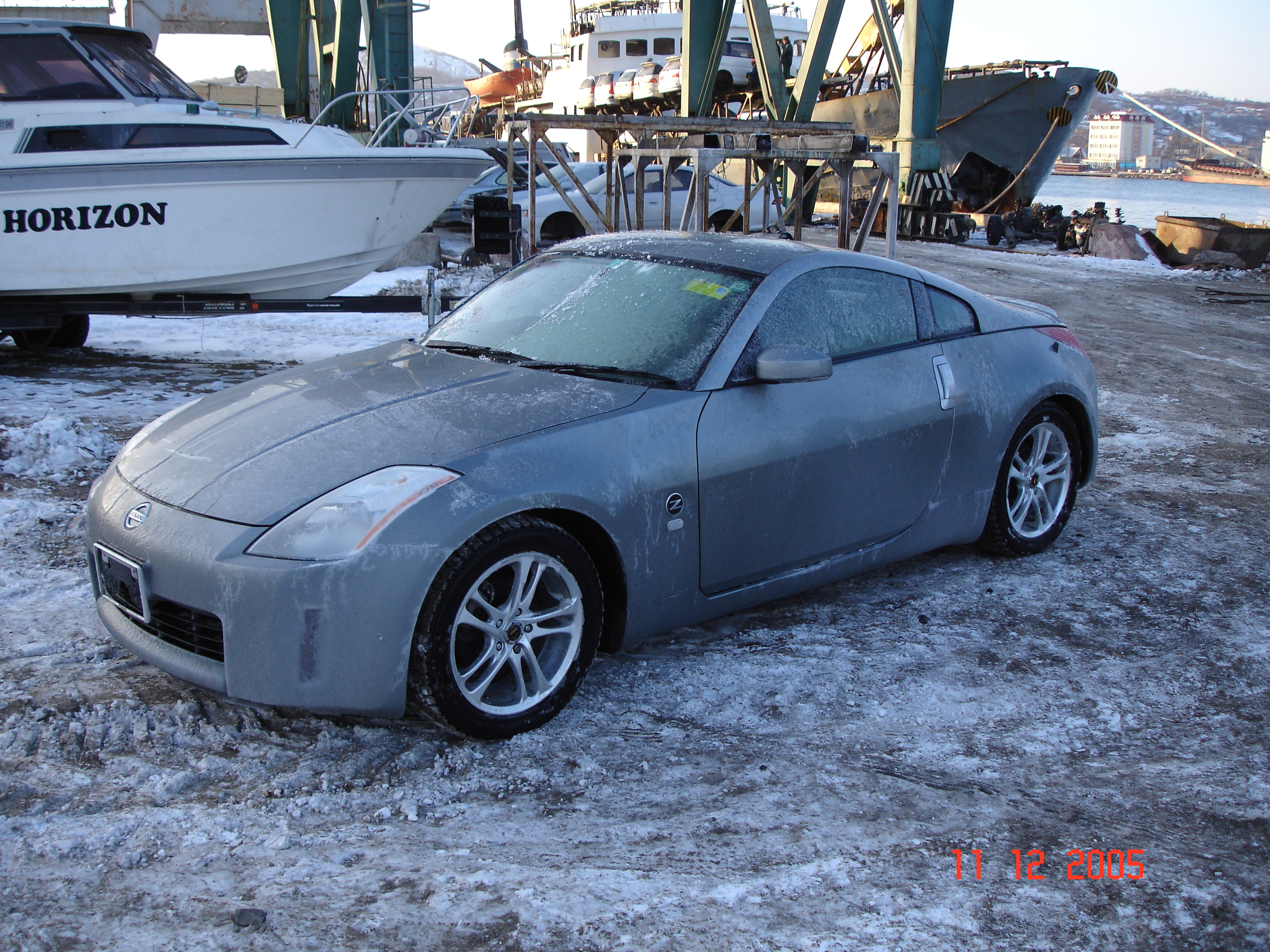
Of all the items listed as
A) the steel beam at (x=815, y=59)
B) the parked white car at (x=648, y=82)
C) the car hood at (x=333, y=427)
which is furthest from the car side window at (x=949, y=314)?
the parked white car at (x=648, y=82)

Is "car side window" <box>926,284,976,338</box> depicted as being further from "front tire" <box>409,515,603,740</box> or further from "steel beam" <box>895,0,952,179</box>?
"steel beam" <box>895,0,952,179</box>

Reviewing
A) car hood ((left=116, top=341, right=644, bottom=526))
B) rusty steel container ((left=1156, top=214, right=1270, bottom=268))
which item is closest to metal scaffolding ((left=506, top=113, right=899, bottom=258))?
car hood ((left=116, top=341, right=644, bottom=526))

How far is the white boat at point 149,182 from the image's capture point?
7859 mm

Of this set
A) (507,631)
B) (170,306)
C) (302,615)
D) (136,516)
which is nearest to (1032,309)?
(507,631)

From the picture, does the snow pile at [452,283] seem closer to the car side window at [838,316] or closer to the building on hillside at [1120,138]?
the car side window at [838,316]

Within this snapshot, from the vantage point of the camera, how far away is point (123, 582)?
10.0ft

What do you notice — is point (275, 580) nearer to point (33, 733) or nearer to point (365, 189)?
point (33, 733)

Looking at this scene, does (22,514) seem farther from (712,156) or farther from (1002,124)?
(1002,124)

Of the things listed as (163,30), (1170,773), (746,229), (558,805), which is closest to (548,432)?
(558,805)

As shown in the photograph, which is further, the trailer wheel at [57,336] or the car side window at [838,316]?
the trailer wheel at [57,336]

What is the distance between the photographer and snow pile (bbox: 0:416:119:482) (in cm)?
548

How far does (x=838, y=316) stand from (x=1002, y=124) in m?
25.7

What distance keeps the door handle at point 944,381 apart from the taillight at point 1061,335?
0.76 metres

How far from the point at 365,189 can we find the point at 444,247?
8.02 meters
